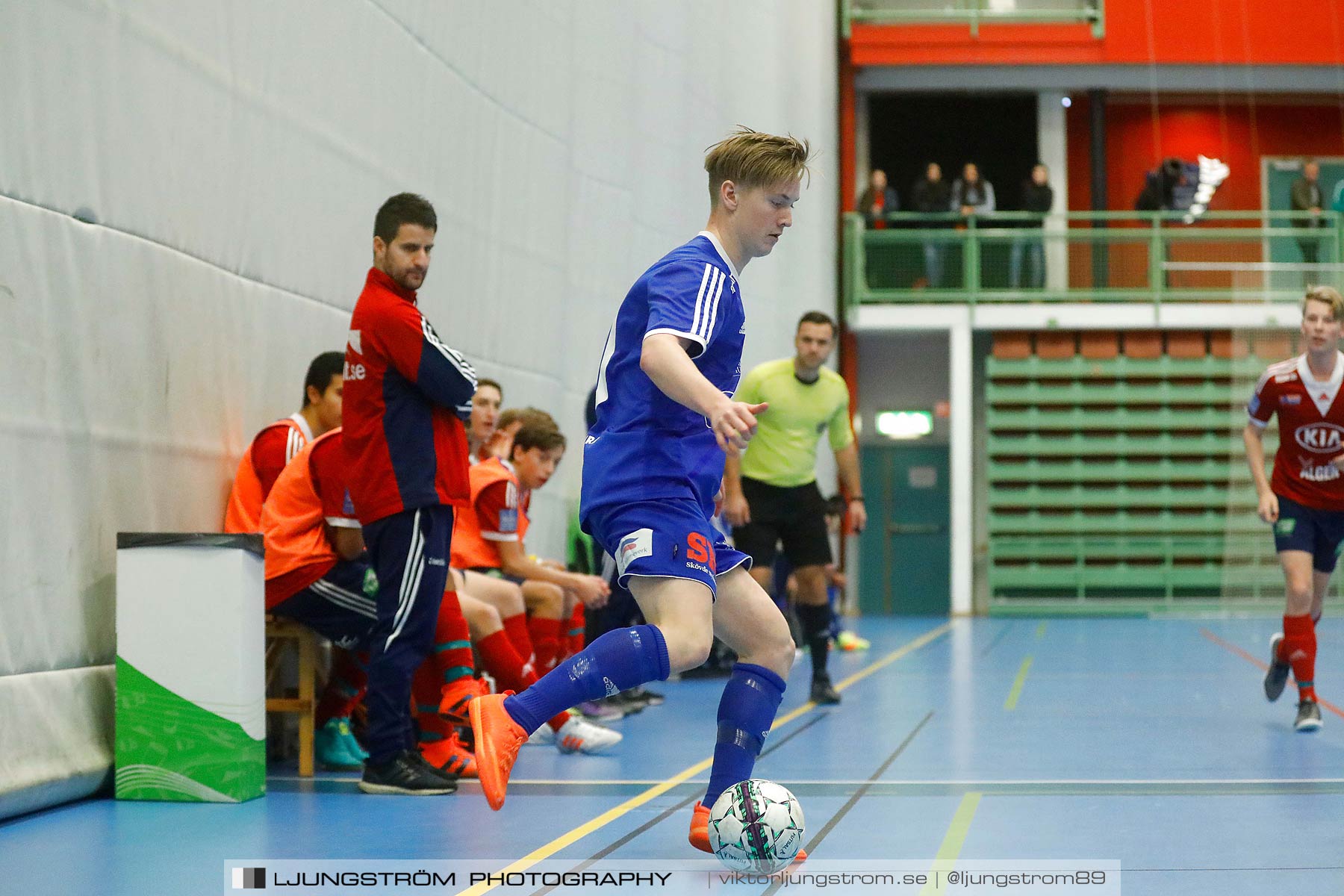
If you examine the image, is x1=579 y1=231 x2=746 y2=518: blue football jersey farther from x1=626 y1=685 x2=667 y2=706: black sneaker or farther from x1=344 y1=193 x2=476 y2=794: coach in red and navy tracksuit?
x1=626 y1=685 x2=667 y2=706: black sneaker

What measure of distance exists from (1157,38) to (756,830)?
18897mm

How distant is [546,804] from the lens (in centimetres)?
445

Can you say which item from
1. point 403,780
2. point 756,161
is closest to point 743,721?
point 756,161

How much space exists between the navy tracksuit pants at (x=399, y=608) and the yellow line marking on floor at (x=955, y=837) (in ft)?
5.75

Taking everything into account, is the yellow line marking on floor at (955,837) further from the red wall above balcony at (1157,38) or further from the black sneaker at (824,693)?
the red wall above balcony at (1157,38)

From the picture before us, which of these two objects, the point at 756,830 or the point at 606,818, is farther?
the point at 606,818

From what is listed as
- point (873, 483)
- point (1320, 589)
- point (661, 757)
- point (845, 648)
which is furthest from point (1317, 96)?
point (661, 757)

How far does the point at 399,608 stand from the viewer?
4.61 metres

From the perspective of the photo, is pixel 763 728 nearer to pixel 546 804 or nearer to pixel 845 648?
pixel 546 804

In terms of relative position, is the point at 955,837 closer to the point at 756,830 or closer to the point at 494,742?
the point at 756,830

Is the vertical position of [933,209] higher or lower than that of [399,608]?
higher

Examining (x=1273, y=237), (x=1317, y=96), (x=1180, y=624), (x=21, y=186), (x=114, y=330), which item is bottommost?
(x=1180, y=624)

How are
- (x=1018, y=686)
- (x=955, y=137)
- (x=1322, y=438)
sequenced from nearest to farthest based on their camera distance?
(x=1322, y=438), (x=1018, y=686), (x=955, y=137)

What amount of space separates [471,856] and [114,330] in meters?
2.22
